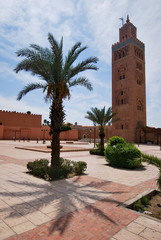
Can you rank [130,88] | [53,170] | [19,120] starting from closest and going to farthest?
[53,170] < [130,88] < [19,120]

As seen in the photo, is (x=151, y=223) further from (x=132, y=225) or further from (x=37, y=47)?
(x=37, y=47)

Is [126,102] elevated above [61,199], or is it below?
above

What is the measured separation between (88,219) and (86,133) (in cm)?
4888

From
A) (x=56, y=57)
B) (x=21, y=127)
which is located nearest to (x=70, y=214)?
(x=56, y=57)

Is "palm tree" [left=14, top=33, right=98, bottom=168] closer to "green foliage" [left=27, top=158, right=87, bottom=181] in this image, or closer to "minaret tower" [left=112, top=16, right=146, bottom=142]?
"green foliage" [left=27, top=158, right=87, bottom=181]

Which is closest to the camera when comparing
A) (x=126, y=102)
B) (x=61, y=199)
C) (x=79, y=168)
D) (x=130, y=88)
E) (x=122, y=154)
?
(x=61, y=199)

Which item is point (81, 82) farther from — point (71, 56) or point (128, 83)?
point (128, 83)

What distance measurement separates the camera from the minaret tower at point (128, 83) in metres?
40.5

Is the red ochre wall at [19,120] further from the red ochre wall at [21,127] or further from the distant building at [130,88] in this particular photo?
the distant building at [130,88]

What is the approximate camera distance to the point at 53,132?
24.4 feet

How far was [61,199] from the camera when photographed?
4.12 meters

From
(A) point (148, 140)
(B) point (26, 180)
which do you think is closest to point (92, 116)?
(B) point (26, 180)

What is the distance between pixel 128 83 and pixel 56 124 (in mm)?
37710

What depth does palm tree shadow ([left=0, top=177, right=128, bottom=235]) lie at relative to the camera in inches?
128
